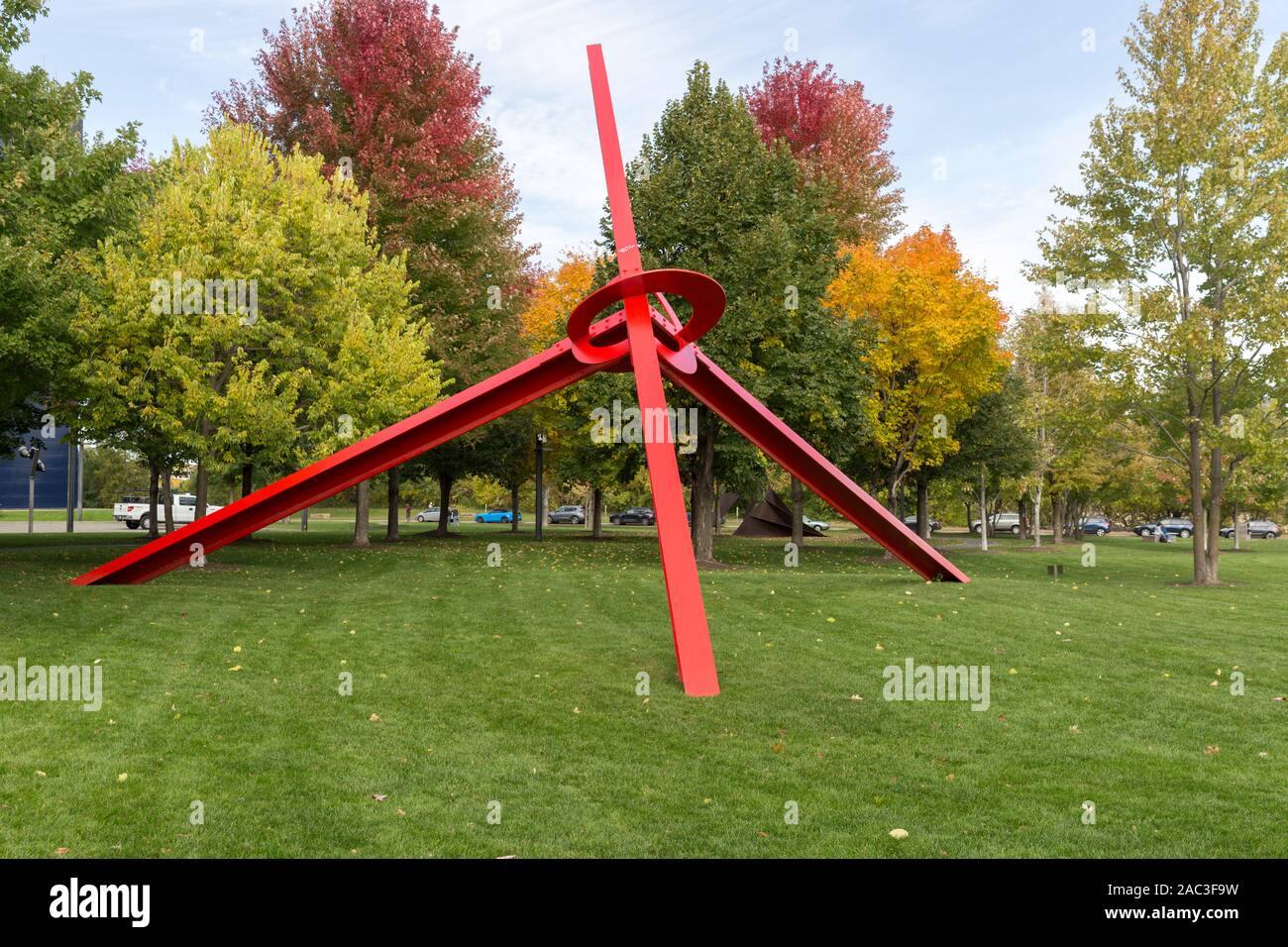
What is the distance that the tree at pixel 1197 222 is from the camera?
20062mm

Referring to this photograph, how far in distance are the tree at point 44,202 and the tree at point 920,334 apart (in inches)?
766

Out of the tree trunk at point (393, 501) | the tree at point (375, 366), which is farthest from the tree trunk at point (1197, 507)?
the tree trunk at point (393, 501)

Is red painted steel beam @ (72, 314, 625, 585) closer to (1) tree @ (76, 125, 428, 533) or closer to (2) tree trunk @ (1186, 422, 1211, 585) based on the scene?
(1) tree @ (76, 125, 428, 533)

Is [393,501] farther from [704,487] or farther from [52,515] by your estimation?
[52,515]

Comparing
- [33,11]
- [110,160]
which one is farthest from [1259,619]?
[33,11]

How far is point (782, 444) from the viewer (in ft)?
45.2

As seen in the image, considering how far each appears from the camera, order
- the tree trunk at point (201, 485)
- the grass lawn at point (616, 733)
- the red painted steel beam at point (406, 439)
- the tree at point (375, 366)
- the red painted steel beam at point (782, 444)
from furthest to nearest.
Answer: the tree at point (375, 366) < the tree trunk at point (201, 485) < the red painted steel beam at point (782, 444) < the red painted steel beam at point (406, 439) < the grass lawn at point (616, 733)

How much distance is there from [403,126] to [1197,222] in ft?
67.5

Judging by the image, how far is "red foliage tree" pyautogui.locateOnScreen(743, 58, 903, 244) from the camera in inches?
1320

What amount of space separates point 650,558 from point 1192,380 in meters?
13.7

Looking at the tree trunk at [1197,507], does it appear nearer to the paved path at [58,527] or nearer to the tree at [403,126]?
the tree at [403,126]

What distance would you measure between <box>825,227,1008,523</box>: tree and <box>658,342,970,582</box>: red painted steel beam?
13490mm
